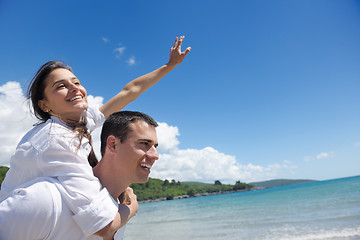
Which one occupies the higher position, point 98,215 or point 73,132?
point 73,132

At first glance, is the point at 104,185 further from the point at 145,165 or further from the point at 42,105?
the point at 42,105

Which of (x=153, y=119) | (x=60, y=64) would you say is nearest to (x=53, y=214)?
(x=153, y=119)

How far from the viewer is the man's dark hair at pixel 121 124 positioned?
1898 millimetres

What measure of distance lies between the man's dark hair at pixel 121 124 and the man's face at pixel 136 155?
0.12 feet

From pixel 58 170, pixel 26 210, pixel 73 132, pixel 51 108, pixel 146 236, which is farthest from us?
pixel 146 236

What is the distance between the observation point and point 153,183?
11006 centimetres

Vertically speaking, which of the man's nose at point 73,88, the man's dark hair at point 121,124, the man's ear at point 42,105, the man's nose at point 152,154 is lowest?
the man's nose at point 152,154

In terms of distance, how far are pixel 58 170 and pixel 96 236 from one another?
46 centimetres

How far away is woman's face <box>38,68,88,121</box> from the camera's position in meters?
1.90

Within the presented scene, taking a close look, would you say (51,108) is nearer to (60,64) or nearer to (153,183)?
(60,64)

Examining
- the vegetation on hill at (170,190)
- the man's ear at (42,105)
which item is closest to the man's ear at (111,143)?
the man's ear at (42,105)

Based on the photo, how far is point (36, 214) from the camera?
1336 millimetres

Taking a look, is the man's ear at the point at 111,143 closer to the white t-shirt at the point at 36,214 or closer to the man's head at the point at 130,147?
the man's head at the point at 130,147

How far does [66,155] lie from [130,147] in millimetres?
448
